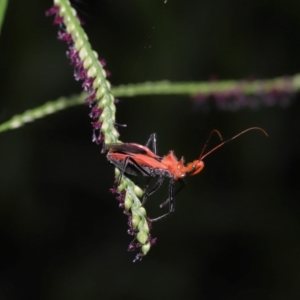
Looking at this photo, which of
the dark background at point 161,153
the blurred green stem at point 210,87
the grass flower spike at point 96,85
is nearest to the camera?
the grass flower spike at point 96,85

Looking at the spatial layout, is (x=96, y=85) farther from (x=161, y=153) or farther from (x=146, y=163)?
(x=161, y=153)

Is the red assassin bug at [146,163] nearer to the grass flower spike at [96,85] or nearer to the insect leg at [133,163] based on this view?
the insect leg at [133,163]

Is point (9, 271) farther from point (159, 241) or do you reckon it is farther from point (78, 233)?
point (159, 241)

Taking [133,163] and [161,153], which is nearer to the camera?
[133,163]

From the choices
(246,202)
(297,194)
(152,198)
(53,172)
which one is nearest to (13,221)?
(53,172)

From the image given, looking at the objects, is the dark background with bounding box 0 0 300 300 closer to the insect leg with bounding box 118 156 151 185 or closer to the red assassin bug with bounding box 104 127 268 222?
the red assassin bug with bounding box 104 127 268 222

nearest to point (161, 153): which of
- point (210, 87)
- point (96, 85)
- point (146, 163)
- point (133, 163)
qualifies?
point (210, 87)

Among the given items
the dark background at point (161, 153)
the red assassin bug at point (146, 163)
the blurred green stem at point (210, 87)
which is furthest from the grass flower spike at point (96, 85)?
the dark background at point (161, 153)

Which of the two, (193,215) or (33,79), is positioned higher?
(33,79)
